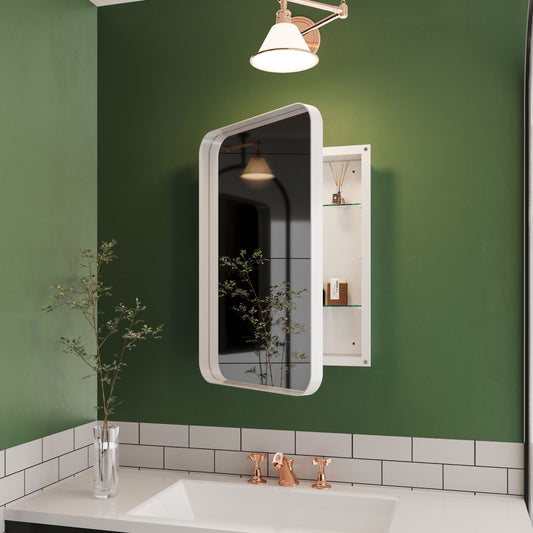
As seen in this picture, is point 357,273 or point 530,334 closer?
point 530,334

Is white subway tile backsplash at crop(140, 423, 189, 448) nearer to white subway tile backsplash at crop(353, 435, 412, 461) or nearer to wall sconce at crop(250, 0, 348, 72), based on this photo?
white subway tile backsplash at crop(353, 435, 412, 461)

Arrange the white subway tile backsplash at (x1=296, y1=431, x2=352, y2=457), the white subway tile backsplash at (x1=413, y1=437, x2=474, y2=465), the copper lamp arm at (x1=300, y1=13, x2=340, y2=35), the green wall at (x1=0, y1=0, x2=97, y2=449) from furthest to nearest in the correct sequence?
the white subway tile backsplash at (x1=296, y1=431, x2=352, y2=457) → the white subway tile backsplash at (x1=413, y1=437, x2=474, y2=465) → the green wall at (x1=0, y1=0, x2=97, y2=449) → the copper lamp arm at (x1=300, y1=13, x2=340, y2=35)

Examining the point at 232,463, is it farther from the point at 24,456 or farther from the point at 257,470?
the point at 24,456

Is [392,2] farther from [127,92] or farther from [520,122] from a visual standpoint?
[127,92]

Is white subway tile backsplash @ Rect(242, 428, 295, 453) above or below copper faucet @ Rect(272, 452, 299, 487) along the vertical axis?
above

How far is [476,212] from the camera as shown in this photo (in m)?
2.13

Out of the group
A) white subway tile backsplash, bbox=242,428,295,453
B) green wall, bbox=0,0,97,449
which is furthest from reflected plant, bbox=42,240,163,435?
white subway tile backsplash, bbox=242,428,295,453

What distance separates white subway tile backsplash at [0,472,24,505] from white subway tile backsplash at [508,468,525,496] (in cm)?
154

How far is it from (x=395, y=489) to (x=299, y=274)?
0.80 m

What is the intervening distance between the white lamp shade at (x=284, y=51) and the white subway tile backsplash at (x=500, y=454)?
1.33 metres

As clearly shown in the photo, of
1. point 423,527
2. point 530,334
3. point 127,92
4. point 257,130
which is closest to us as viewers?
point 423,527

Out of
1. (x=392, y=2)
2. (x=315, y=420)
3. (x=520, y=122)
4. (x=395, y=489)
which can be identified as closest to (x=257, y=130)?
(x=392, y=2)

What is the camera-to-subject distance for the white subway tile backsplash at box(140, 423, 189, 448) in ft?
7.82

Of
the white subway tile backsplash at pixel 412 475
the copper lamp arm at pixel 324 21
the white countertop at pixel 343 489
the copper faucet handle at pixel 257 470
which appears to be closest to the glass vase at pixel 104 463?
the white countertop at pixel 343 489
